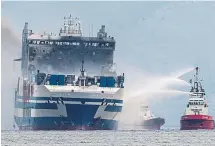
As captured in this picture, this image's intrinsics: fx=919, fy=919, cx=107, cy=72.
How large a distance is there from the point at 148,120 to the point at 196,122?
24932 mm

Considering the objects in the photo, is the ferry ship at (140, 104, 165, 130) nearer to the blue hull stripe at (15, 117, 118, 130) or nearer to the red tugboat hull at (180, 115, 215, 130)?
the red tugboat hull at (180, 115, 215, 130)

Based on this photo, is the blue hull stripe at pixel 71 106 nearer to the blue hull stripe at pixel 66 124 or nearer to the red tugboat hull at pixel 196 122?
the blue hull stripe at pixel 66 124

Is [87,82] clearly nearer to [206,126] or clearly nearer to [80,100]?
[80,100]

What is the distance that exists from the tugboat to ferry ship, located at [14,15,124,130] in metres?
13.8

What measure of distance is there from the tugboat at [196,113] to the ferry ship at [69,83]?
13.8m

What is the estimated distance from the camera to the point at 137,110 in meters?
152

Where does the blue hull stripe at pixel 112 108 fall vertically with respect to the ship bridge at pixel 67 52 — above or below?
below

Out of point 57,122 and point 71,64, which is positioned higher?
point 71,64

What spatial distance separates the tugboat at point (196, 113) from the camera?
130m

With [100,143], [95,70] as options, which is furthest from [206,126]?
[100,143]

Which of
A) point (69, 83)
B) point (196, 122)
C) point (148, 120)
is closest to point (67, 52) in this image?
point (69, 83)

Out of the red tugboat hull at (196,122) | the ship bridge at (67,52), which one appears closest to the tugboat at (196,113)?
the red tugboat hull at (196,122)

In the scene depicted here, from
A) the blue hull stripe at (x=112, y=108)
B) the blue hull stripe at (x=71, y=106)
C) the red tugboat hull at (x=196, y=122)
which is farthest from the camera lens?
the red tugboat hull at (x=196, y=122)

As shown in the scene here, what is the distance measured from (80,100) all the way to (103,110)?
A: 12.8ft
